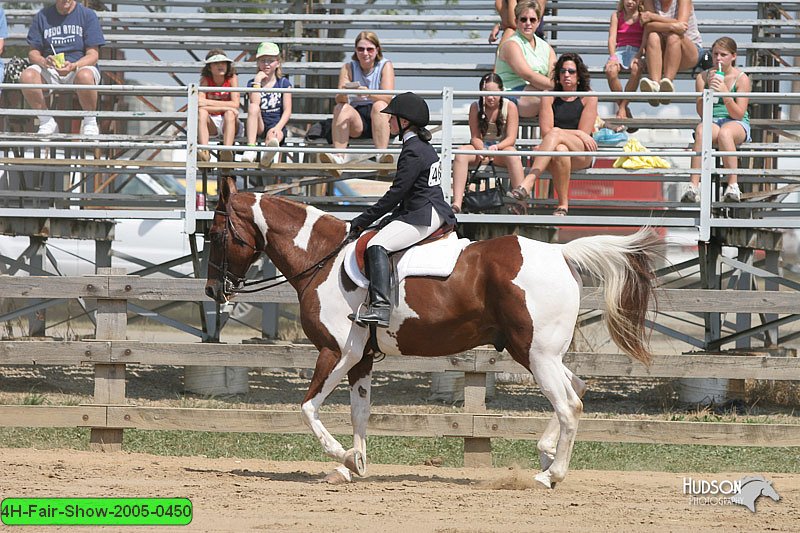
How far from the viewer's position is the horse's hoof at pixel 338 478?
8047 millimetres

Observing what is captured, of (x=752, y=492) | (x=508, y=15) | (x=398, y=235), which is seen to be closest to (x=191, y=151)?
(x=398, y=235)

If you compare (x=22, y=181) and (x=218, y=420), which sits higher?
(x=22, y=181)

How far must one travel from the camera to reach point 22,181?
14.3 meters

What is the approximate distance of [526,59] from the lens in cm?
1234

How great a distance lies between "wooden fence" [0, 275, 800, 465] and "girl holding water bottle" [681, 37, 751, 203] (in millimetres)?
2163

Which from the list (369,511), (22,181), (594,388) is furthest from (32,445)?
(594,388)

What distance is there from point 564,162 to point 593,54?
5.09 m

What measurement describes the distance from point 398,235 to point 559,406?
5.41 feet

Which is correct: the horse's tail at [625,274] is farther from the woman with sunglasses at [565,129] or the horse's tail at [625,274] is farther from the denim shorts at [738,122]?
the denim shorts at [738,122]

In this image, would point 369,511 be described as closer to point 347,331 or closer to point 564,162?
point 347,331

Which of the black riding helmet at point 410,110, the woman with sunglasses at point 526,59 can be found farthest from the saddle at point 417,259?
the woman with sunglasses at point 526,59

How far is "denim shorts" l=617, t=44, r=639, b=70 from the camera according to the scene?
13156mm

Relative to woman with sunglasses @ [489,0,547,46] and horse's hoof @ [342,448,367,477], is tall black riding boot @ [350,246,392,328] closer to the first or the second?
horse's hoof @ [342,448,367,477]

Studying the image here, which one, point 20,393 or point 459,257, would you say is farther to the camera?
point 20,393
